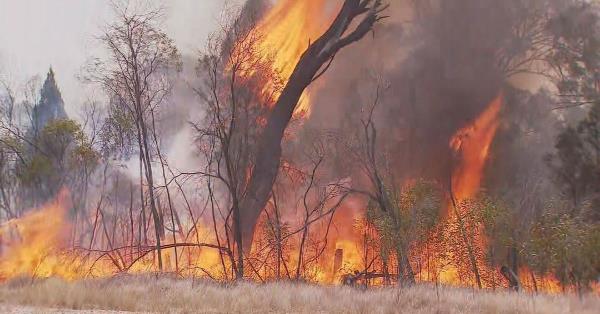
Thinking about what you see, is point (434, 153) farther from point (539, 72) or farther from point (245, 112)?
point (245, 112)

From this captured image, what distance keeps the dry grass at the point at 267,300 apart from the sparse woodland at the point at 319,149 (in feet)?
10.7

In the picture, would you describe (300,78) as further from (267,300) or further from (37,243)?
(37,243)

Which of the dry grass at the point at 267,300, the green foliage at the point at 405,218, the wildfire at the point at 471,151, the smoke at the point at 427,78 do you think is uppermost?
the smoke at the point at 427,78

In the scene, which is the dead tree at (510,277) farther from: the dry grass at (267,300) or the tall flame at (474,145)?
the tall flame at (474,145)

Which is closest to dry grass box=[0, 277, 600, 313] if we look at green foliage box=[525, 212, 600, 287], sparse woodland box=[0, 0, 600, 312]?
green foliage box=[525, 212, 600, 287]

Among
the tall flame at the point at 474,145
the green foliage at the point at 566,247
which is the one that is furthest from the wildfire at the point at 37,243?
the tall flame at the point at 474,145

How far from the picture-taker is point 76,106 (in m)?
26.0

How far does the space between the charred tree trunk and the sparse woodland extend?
0.19 ft

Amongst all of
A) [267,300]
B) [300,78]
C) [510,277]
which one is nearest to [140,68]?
[300,78]

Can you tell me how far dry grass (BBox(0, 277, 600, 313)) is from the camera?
13.9 meters

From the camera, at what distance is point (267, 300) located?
14.6 metres

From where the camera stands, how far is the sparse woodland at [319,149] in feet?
67.7

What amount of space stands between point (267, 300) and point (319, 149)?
9521 mm

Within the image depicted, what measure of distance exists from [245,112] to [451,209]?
8.58 m
